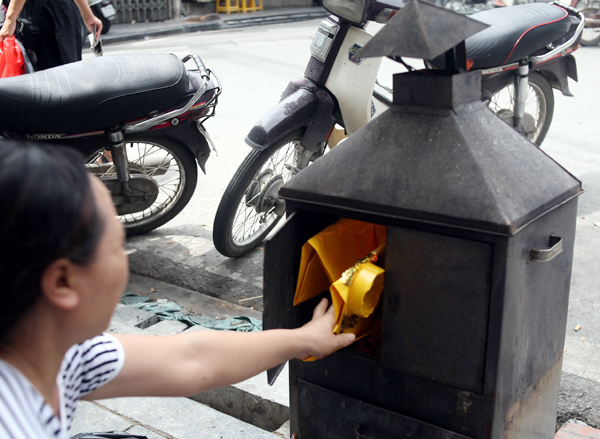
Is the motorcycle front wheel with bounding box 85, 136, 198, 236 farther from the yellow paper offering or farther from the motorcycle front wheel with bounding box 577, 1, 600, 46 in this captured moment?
the motorcycle front wheel with bounding box 577, 1, 600, 46

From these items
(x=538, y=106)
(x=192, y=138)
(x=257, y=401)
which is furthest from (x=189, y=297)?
(x=538, y=106)

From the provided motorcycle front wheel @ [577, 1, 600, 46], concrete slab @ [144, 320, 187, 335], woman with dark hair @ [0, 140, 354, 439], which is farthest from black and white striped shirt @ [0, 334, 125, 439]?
motorcycle front wheel @ [577, 1, 600, 46]

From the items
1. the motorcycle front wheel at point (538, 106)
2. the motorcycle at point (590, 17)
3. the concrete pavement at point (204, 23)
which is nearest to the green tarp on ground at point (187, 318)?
the motorcycle front wheel at point (538, 106)

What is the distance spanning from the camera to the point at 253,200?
3.14 metres

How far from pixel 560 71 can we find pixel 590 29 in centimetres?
616

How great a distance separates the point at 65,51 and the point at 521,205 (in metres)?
3.44

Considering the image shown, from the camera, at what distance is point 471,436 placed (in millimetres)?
1386

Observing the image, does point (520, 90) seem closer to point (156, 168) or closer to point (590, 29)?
point (156, 168)

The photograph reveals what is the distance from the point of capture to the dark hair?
0.82 metres

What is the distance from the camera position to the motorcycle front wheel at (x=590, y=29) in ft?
30.6

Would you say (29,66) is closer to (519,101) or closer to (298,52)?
(519,101)

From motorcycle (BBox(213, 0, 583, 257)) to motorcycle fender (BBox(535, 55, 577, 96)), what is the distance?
526 mm

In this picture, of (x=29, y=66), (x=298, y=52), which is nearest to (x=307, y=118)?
(x=29, y=66)

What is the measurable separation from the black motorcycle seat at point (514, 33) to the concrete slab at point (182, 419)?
2.21m
